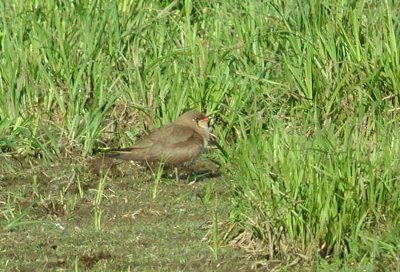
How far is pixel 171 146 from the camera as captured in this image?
306 inches

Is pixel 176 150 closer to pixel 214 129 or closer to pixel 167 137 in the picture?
pixel 167 137

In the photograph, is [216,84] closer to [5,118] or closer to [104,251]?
[5,118]

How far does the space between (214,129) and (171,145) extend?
20.1 inches

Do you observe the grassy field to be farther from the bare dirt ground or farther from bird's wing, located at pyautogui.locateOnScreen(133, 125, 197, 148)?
bird's wing, located at pyautogui.locateOnScreen(133, 125, 197, 148)

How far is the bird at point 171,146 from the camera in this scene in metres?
7.67

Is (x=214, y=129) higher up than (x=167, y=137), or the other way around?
(x=167, y=137)

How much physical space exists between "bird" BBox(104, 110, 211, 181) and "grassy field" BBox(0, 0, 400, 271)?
136 millimetres

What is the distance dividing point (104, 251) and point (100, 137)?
1.86 m

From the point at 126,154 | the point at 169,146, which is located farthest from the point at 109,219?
the point at 169,146

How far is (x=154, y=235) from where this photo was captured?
6.64 m

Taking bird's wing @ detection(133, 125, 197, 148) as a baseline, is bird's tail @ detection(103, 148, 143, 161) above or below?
below

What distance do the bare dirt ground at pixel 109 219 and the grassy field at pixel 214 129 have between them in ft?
0.04

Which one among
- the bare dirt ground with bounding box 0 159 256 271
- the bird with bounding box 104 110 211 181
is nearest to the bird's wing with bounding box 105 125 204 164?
the bird with bounding box 104 110 211 181

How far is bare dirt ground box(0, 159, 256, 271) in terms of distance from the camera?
6.20 metres
